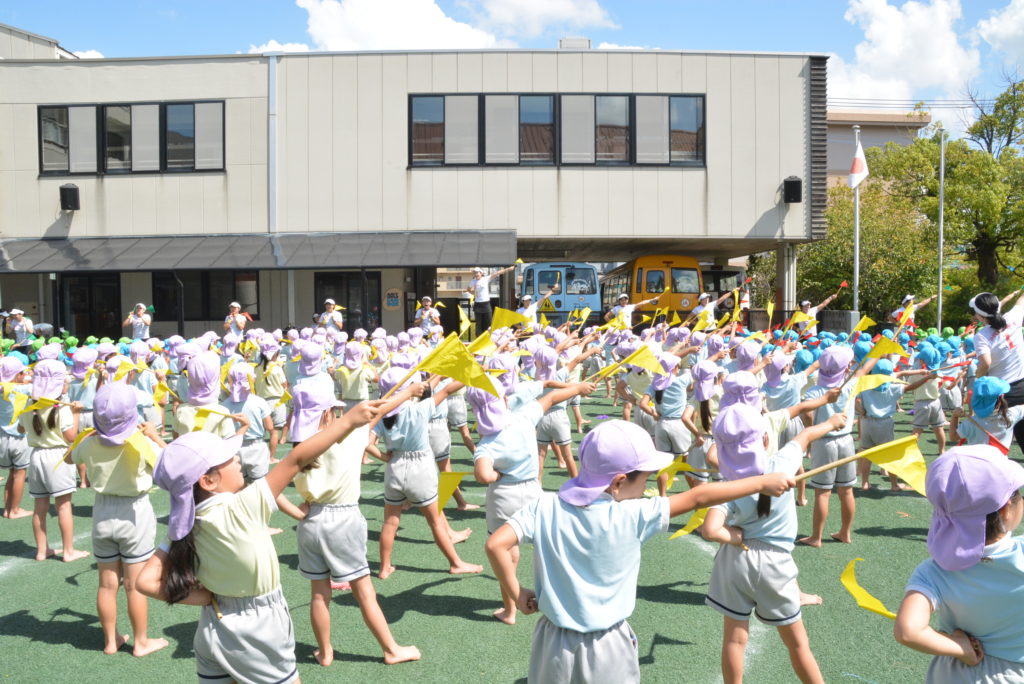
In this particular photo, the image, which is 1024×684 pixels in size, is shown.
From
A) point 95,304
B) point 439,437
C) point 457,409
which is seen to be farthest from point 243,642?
point 95,304

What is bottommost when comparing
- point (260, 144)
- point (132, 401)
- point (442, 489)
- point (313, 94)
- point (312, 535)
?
point (312, 535)

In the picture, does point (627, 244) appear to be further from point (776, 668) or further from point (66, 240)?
point (776, 668)

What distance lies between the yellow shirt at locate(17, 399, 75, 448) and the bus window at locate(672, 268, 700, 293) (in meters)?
18.7

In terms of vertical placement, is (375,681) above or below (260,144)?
below

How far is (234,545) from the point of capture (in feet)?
9.73

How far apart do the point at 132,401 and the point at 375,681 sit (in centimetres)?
214

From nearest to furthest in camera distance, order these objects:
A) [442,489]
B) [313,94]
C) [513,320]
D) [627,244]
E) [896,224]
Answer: [442,489] → [513,320] → [313,94] → [627,244] → [896,224]

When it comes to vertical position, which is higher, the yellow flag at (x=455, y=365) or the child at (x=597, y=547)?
the yellow flag at (x=455, y=365)

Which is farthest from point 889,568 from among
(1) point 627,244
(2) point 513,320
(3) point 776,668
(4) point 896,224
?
(4) point 896,224

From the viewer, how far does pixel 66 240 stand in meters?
23.4

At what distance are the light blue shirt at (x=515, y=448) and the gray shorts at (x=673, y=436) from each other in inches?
109

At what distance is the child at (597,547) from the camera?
2777 millimetres

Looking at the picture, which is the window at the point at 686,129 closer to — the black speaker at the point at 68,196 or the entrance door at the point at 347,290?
the entrance door at the point at 347,290

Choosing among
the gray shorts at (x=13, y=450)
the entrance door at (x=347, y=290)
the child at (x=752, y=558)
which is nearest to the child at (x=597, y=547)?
the child at (x=752, y=558)
